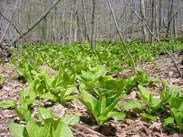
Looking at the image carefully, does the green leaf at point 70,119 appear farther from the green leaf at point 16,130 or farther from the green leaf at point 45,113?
the green leaf at point 16,130

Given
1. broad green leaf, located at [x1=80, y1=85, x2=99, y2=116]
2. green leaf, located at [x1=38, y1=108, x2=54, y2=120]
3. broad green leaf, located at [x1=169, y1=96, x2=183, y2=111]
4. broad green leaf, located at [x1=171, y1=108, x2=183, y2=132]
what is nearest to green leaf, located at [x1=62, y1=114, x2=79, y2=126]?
green leaf, located at [x1=38, y1=108, x2=54, y2=120]

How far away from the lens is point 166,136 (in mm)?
2729

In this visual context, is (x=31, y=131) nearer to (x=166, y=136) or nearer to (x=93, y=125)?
(x=93, y=125)

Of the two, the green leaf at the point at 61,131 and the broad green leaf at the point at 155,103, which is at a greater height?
the green leaf at the point at 61,131

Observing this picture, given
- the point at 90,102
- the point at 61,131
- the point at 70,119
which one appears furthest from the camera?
the point at 90,102

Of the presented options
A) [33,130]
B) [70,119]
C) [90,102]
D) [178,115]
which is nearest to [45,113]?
[70,119]

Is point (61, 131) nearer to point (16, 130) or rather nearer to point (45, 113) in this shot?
point (16, 130)

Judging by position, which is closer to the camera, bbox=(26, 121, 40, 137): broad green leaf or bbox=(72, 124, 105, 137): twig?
bbox=(26, 121, 40, 137): broad green leaf

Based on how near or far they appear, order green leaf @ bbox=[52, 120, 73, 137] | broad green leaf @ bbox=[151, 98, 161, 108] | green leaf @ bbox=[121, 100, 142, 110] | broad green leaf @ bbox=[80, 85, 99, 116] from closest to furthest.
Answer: green leaf @ bbox=[52, 120, 73, 137], broad green leaf @ bbox=[80, 85, 99, 116], green leaf @ bbox=[121, 100, 142, 110], broad green leaf @ bbox=[151, 98, 161, 108]

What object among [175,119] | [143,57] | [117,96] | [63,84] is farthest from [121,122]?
[143,57]

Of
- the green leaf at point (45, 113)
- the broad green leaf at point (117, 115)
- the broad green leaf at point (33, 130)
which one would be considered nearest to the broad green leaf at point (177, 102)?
the broad green leaf at point (117, 115)

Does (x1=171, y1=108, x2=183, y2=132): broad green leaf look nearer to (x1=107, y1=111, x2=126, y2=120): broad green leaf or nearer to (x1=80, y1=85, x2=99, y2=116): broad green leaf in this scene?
(x1=107, y1=111, x2=126, y2=120): broad green leaf

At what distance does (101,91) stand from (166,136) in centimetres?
86

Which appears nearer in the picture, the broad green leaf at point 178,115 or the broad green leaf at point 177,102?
the broad green leaf at point 178,115
